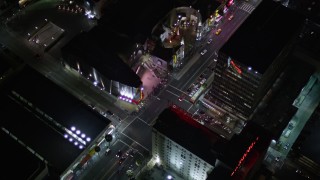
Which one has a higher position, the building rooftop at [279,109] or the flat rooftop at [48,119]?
the building rooftop at [279,109]

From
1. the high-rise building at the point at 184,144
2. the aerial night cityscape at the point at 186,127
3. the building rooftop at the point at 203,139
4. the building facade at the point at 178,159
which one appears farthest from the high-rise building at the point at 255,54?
the building facade at the point at 178,159

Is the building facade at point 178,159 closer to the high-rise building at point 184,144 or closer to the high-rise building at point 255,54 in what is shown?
the high-rise building at point 184,144

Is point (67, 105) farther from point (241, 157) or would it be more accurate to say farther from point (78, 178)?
point (241, 157)

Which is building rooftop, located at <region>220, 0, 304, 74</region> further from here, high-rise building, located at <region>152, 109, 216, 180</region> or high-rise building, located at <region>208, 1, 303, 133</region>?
high-rise building, located at <region>152, 109, 216, 180</region>

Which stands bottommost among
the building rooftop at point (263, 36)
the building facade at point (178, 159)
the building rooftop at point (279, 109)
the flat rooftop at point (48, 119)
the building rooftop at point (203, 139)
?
the flat rooftop at point (48, 119)

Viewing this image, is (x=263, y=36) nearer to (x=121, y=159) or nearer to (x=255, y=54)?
(x=255, y=54)

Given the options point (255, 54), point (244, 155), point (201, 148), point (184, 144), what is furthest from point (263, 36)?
point (184, 144)

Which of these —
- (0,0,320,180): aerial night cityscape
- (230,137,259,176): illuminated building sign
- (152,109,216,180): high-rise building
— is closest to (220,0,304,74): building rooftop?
(0,0,320,180): aerial night cityscape
